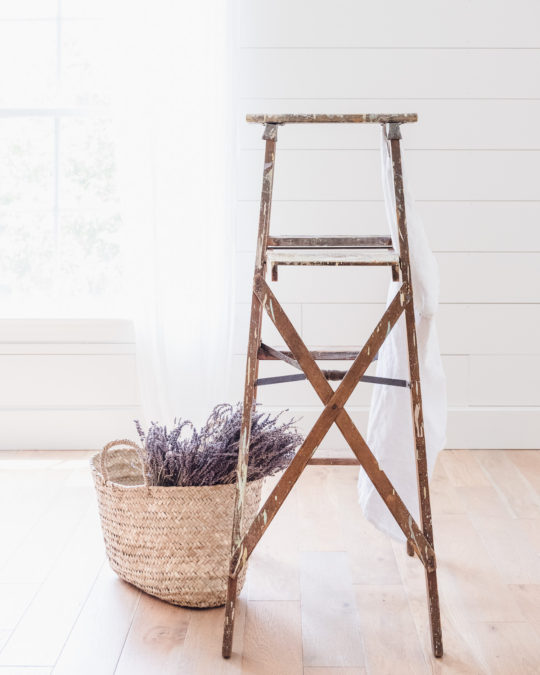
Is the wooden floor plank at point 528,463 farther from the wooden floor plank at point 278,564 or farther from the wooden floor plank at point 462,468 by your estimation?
the wooden floor plank at point 278,564

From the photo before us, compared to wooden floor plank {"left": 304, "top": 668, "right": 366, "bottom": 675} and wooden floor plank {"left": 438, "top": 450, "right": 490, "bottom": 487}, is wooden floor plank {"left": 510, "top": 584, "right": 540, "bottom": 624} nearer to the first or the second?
wooden floor plank {"left": 304, "top": 668, "right": 366, "bottom": 675}

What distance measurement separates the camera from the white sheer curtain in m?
2.63

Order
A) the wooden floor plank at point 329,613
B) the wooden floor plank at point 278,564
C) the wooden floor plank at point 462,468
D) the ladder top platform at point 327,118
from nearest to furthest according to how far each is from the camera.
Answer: the ladder top platform at point 327,118 < the wooden floor plank at point 329,613 < the wooden floor plank at point 278,564 < the wooden floor plank at point 462,468

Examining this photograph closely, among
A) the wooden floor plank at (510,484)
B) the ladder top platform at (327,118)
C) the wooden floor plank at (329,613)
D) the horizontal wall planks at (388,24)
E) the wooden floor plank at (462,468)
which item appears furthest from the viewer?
the horizontal wall planks at (388,24)

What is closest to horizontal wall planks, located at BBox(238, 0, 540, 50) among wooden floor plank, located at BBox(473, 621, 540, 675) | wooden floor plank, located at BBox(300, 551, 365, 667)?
wooden floor plank, located at BBox(300, 551, 365, 667)

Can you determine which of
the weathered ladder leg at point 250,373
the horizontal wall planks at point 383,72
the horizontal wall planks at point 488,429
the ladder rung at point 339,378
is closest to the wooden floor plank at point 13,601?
the weathered ladder leg at point 250,373

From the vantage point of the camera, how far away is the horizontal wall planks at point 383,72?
2.75 m

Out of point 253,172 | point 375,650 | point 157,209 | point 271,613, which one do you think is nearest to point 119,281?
point 157,209

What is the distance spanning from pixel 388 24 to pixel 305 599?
195 cm

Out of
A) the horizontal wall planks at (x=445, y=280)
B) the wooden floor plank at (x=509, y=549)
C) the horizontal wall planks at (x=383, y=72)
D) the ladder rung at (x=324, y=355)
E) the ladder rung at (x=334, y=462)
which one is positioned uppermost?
the horizontal wall planks at (x=383, y=72)

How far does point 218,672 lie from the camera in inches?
58.7

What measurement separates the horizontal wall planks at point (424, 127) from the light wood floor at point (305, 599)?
1189 mm

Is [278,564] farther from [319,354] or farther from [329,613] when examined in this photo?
[319,354]

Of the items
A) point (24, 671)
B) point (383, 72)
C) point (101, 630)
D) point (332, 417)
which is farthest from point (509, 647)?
point (383, 72)
